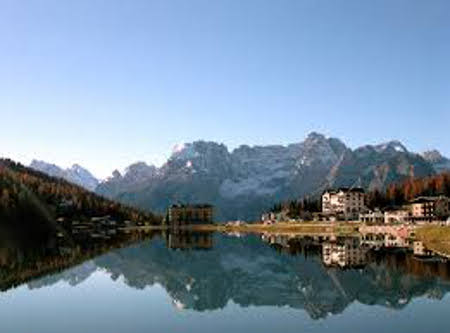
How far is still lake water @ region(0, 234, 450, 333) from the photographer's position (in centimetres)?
5059

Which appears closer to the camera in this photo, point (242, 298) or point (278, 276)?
point (242, 298)

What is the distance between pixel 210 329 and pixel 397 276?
136ft

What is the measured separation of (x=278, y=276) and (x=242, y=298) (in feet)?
96.1

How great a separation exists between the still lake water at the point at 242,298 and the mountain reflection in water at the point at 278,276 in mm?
175

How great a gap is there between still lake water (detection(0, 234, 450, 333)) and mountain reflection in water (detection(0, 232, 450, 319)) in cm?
18

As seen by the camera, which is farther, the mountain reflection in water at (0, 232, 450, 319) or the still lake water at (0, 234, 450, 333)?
the mountain reflection in water at (0, 232, 450, 319)

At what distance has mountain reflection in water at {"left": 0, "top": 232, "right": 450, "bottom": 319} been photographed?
6700cm

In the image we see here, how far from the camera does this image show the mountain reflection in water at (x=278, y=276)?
67.0 meters

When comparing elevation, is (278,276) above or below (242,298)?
below

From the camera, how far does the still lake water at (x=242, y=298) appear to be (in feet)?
166

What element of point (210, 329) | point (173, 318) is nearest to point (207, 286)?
point (173, 318)

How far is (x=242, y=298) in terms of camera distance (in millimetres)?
71375

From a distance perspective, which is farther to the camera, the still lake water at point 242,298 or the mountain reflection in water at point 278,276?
the mountain reflection in water at point 278,276

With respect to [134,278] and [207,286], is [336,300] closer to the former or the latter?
[207,286]
